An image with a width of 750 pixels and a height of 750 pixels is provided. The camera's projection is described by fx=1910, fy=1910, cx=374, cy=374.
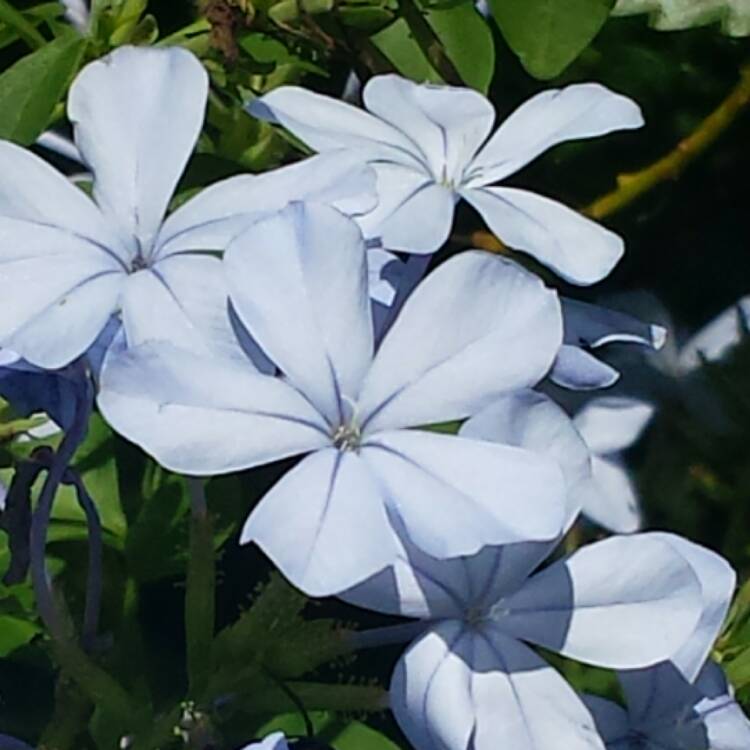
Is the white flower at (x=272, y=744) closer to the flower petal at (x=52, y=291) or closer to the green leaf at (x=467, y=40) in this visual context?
the flower petal at (x=52, y=291)

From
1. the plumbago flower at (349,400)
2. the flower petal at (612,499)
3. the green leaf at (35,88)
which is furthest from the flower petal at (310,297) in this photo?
the flower petal at (612,499)

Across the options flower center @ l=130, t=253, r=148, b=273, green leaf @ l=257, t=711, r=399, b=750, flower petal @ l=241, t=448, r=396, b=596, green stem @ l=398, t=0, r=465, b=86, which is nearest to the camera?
flower petal @ l=241, t=448, r=396, b=596

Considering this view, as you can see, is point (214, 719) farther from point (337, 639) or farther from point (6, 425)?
point (6, 425)

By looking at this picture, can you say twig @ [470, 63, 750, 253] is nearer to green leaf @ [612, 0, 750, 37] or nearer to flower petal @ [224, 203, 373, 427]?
green leaf @ [612, 0, 750, 37]

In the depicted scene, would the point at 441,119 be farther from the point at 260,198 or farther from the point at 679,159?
the point at 679,159

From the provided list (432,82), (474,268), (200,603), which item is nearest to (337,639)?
(200,603)

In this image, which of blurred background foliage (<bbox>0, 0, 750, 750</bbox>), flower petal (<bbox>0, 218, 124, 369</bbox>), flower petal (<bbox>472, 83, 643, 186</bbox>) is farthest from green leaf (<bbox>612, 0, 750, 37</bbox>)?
flower petal (<bbox>0, 218, 124, 369</bbox>)
